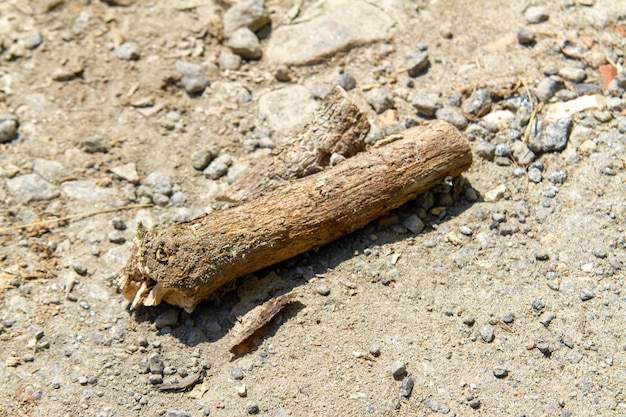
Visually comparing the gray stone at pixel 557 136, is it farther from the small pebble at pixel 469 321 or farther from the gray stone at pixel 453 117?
the small pebble at pixel 469 321

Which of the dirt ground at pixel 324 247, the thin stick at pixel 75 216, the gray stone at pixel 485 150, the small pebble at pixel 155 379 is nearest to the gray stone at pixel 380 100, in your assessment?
the dirt ground at pixel 324 247

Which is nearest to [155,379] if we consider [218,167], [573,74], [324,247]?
[324,247]

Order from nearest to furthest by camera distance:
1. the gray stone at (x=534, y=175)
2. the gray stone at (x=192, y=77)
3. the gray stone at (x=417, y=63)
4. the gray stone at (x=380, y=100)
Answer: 1. the gray stone at (x=534, y=175)
2. the gray stone at (x=380, y=100)
3. the gray stone at (x=417, y=63)
4. the gray stone at (x=192, y=77)

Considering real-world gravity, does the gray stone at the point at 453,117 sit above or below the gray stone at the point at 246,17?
above

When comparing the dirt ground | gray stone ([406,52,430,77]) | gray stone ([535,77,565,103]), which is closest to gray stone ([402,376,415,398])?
the dirt ground

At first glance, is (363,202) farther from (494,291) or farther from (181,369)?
(181,369)

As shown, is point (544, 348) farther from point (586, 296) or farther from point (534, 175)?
point (534, 175)
